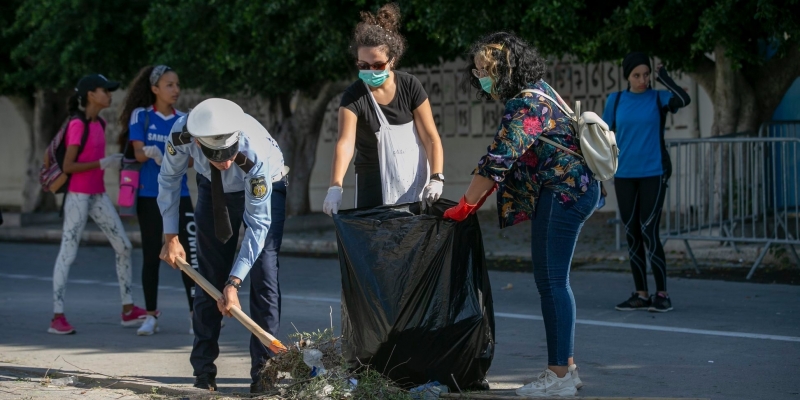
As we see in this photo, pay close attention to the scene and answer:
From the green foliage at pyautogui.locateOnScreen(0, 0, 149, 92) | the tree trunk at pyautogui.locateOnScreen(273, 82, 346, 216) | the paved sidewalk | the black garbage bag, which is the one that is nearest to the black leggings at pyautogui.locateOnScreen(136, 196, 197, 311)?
the black garbage bag

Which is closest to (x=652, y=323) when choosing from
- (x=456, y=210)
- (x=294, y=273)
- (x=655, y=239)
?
(x=655, y=239)

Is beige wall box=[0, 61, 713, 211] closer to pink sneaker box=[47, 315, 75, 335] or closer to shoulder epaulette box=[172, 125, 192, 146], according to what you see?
pink sneaker box=[47, 315, 75, 335]

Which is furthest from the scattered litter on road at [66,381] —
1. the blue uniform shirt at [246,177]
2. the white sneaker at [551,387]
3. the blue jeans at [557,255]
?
the blue jeans at [557,255]

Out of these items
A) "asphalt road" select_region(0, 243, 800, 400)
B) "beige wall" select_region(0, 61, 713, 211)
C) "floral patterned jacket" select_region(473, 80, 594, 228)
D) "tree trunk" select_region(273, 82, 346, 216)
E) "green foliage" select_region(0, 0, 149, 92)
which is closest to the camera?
"floral patterned jacket" select_region(473, 80, 594, 228)

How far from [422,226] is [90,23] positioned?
10.6 metres

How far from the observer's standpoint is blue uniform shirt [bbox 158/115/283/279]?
473cm

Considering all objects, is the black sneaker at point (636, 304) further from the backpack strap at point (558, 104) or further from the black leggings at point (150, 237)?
the black leggings at point (150, 237)

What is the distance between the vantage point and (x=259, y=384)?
5031 millimetres

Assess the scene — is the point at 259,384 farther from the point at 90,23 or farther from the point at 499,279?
the point at 90,23

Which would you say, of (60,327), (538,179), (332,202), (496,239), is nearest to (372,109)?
(332,202)

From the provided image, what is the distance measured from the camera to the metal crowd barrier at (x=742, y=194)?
29.1ft

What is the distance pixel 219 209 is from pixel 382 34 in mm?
1305

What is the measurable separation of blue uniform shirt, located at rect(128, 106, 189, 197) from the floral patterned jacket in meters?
2.67

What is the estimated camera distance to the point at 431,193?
200 inches
